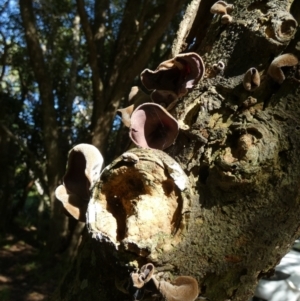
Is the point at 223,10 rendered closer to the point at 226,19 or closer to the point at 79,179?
the point at 226,19

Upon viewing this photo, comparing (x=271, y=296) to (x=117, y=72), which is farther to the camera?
(x=117, y=72)

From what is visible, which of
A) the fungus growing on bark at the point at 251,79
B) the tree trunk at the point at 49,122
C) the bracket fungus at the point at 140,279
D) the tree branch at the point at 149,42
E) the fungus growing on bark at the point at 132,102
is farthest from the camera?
the tree trunk at the point at 49,122

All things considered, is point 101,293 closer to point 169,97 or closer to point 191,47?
point 169,97

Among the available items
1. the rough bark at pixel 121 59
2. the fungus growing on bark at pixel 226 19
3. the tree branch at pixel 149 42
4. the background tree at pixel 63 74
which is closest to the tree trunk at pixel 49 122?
the background tree at pixel 63 74

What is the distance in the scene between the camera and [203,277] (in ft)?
2.47

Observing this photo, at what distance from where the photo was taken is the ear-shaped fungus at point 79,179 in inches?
35.5

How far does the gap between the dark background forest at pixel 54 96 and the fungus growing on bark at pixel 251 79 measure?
3.26m

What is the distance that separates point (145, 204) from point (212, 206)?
4.4 inches

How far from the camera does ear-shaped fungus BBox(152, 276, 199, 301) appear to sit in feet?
2.31

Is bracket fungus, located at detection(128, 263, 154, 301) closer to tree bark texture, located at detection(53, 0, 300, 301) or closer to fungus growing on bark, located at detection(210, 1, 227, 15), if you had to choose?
tree bark texture, located at detection(53, 0, 300, 301)

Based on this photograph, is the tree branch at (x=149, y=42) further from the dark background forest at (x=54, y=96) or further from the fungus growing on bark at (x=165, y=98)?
the fungus growing on bark at (x=165, y=98)

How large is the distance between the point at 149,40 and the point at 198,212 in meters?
3.68

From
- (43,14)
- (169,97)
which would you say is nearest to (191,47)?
(169,97)

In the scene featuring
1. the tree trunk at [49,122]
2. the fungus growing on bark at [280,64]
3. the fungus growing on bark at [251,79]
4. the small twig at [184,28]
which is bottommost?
the tree trunk at [49,122]
